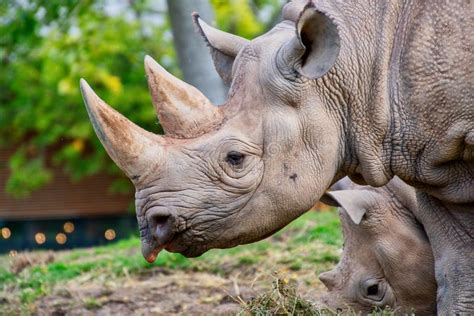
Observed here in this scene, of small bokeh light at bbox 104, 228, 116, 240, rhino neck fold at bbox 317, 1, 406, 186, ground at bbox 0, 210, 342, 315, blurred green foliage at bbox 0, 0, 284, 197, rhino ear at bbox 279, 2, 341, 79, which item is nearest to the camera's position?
rhino ear at bbox 279, 2, 341, 79

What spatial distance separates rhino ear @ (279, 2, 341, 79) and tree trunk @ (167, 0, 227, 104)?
572cm

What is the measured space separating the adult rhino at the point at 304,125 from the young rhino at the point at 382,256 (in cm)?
75

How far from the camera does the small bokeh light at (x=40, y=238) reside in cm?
2178

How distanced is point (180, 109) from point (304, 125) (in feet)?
1.83

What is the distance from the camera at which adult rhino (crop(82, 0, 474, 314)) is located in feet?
15.0

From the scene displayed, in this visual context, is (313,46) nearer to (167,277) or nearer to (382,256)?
(382,256)

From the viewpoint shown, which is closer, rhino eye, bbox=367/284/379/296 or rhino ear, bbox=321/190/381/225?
rhino ear, bbox=321/190/381/225

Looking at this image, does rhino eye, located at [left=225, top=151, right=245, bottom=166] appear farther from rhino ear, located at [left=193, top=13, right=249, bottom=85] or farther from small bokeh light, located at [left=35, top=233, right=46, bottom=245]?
small bokeh light, located at [left=35, top=233, right=46, bottom=245]

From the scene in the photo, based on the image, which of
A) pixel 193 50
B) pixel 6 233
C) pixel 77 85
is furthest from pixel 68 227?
pixel 193 50

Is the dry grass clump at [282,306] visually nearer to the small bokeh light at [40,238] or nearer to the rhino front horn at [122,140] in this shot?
the rhino front horn at [122,140]

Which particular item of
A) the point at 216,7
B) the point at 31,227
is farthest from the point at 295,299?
the point at 31,227

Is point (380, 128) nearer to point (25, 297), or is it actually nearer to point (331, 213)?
point (25, 297)

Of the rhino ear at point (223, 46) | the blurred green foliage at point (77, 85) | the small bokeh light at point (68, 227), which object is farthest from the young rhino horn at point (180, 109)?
the small bokeh light at point (68, 227)

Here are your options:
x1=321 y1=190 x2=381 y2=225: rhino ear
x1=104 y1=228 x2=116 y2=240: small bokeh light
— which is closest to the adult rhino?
x1=321 y1=190 x2=381 y2=225: rhino ear
